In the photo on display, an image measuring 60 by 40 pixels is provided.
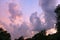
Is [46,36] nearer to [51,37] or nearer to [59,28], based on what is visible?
[51,37]

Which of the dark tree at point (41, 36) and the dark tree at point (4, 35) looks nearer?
the dark tree at point (41, 36)

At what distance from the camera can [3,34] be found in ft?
220

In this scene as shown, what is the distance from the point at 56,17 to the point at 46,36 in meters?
15.4

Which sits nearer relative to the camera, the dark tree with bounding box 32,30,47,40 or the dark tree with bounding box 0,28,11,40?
the dark tree with bounding box 32,30,47,40

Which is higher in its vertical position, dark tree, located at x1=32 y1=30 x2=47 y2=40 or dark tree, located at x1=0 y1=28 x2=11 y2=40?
dark tree, located at x1=0 y1=28 x2=11 y2=40

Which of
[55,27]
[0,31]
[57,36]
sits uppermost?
[0,31]

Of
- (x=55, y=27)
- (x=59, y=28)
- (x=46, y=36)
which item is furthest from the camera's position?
(x=55, y=27)

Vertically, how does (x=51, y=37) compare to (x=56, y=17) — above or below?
below

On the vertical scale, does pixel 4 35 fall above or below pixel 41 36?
above

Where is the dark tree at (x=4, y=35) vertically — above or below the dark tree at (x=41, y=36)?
above

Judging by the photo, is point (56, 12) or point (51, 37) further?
point (56, 12)

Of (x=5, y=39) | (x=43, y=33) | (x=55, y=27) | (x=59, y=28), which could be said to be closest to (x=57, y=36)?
(x=43, y=33)

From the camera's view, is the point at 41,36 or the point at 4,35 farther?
the point at 4,35

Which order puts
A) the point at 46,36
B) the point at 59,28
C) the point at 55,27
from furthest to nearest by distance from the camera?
the point at 55,27, the point at 59,28, the point at 46,36
